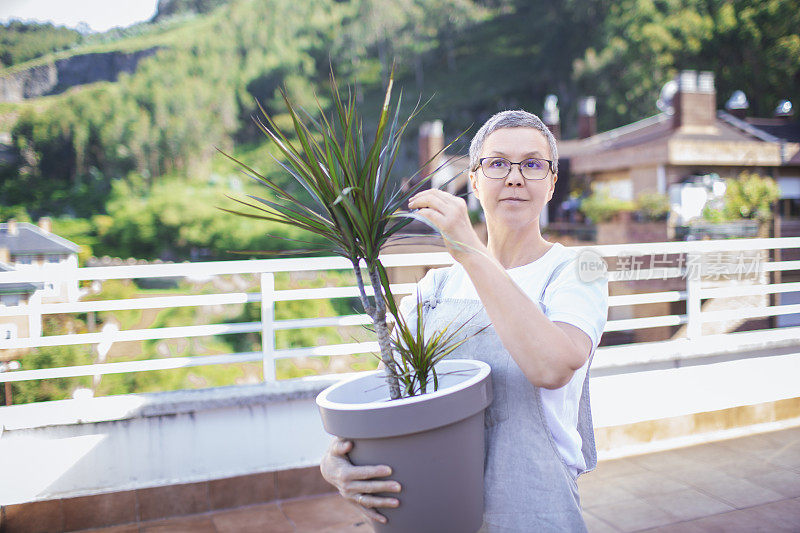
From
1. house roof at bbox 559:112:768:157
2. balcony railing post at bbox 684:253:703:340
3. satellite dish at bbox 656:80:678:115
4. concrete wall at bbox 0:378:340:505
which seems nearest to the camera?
concrete wall at bbox 0:378:340:505

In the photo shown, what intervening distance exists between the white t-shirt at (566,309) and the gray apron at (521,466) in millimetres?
18

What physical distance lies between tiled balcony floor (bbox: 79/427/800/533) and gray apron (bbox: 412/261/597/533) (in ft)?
5.36

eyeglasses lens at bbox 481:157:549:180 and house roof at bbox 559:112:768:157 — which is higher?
house roof at bbox 559:112:768:157

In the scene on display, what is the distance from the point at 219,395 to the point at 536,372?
201cm

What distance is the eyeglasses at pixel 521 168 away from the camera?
A: 1.00 metres

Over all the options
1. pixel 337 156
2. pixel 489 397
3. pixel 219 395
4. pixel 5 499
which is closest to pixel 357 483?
pixel 489 397

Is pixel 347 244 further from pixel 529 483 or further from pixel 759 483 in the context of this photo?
pixel 759 483

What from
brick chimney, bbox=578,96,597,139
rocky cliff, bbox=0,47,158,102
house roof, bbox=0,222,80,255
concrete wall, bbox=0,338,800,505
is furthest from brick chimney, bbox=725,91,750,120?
rocky cliff, bbox=0,47,158,102

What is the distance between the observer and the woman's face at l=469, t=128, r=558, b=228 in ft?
3.28

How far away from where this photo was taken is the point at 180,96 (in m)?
44.1

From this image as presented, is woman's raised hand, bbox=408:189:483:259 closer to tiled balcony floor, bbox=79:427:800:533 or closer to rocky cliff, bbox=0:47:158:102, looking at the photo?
tiled balcony floor, bbox=79:427:800:533

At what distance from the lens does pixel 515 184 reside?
1.01 meters

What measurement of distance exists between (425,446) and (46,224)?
122 ft

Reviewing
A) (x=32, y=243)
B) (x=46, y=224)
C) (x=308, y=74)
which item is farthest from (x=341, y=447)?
(x=308, y=74)
